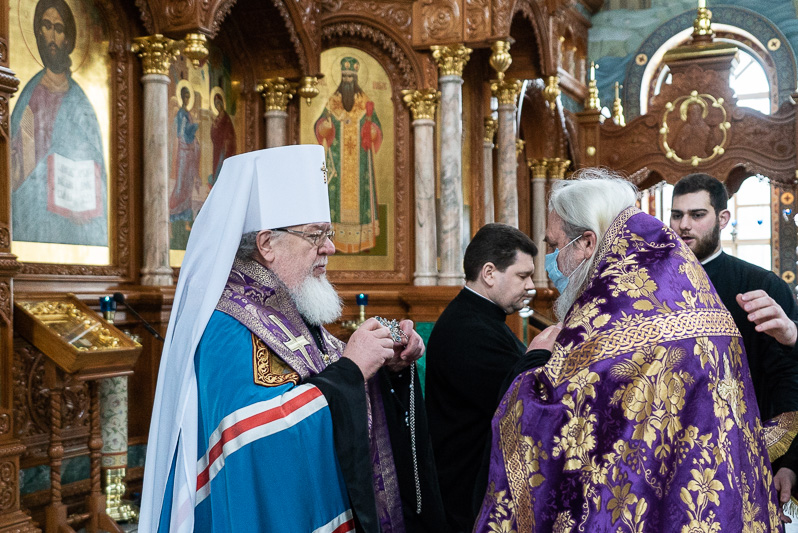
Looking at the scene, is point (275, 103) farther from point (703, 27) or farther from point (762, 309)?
point (703, 27)

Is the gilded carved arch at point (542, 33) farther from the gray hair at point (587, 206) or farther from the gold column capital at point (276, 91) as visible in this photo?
the gray hair at point (587, 206)

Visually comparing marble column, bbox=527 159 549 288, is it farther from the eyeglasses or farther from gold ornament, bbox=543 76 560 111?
the eyeglasses

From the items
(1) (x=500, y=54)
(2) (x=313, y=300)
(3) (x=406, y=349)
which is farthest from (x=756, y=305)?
(1) (x=500, y=54)

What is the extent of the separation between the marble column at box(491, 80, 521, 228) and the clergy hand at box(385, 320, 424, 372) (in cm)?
760

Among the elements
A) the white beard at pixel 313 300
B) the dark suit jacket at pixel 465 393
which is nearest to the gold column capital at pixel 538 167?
the dark suit jacket at pixel 465 393

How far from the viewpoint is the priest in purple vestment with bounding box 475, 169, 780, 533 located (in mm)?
2281

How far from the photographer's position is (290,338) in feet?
9.29

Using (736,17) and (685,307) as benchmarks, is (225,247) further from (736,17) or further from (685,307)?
(736,17)

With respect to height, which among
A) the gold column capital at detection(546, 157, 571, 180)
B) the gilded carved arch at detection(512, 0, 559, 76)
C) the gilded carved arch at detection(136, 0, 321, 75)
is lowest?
the gold column capital at detection(546, 157, 571, 180)

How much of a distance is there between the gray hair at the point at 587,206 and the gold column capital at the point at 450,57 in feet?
22.0

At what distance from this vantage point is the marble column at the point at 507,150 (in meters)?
10.7

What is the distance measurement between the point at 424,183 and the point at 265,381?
678cm

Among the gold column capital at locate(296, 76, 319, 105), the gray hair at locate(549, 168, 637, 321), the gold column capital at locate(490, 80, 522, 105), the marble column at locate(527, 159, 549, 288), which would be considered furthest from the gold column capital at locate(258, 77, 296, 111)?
the marble column at locate(527, 159, 549, 288)

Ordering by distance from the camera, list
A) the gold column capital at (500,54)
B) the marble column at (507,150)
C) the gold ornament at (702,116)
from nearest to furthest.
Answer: the gold column capital at (500,54) → the marble column at (507,150) → the gold ornament at (702,116)
